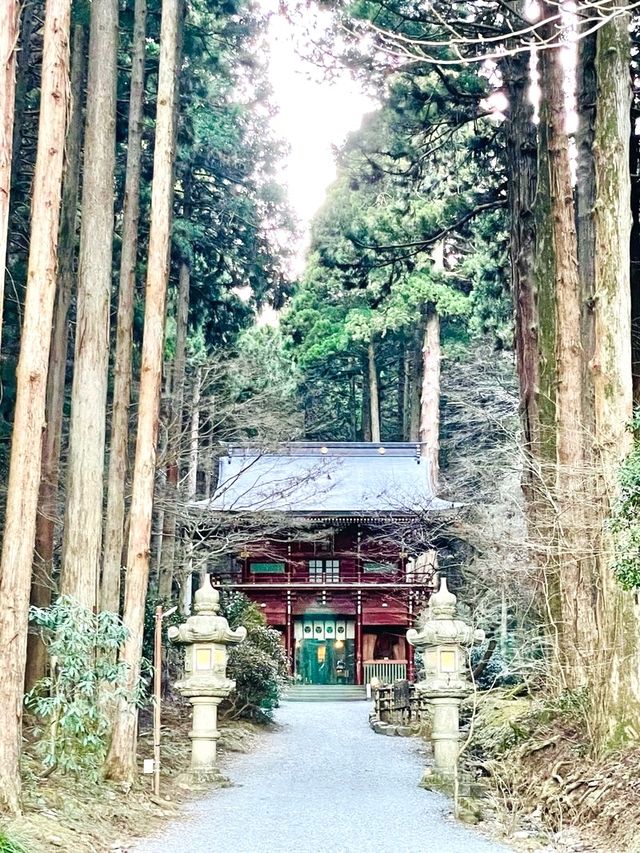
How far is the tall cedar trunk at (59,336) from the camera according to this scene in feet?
38.6

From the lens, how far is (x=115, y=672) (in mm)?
8586

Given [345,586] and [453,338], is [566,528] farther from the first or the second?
[453,338]

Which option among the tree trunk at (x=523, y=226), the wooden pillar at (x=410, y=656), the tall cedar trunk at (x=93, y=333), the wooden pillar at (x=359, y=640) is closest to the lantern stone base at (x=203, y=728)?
the tall cedar trunk at (x=93, y=333)

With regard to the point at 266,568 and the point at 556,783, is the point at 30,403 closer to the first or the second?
the point at 556,783

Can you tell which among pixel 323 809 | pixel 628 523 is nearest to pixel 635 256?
pixel 628 523

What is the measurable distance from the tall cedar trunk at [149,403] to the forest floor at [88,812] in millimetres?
502

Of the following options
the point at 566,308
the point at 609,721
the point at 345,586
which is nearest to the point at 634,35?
the point at 566,308

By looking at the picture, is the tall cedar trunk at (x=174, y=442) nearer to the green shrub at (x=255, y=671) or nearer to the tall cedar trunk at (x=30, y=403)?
the green shrub at (x=255, y=671)

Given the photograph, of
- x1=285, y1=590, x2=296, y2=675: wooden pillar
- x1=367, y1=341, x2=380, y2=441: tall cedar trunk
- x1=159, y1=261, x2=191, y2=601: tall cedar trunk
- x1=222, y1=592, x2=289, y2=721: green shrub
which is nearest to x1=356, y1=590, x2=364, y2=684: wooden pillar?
x1=285, y1=590, x2=296, y2=675: wooden pillar

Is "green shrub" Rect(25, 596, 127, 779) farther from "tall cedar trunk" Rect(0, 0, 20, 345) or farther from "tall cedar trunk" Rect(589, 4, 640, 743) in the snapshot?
"tall cedar trunk" Rect(589, 4, 640, 743)

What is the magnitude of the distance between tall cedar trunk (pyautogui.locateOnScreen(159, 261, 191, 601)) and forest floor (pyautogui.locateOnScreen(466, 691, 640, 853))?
5.50m

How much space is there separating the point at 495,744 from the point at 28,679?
16.8ft

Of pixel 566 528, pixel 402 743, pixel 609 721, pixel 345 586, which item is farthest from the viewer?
pixel 345 586

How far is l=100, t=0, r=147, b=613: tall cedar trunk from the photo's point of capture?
35.4ft
